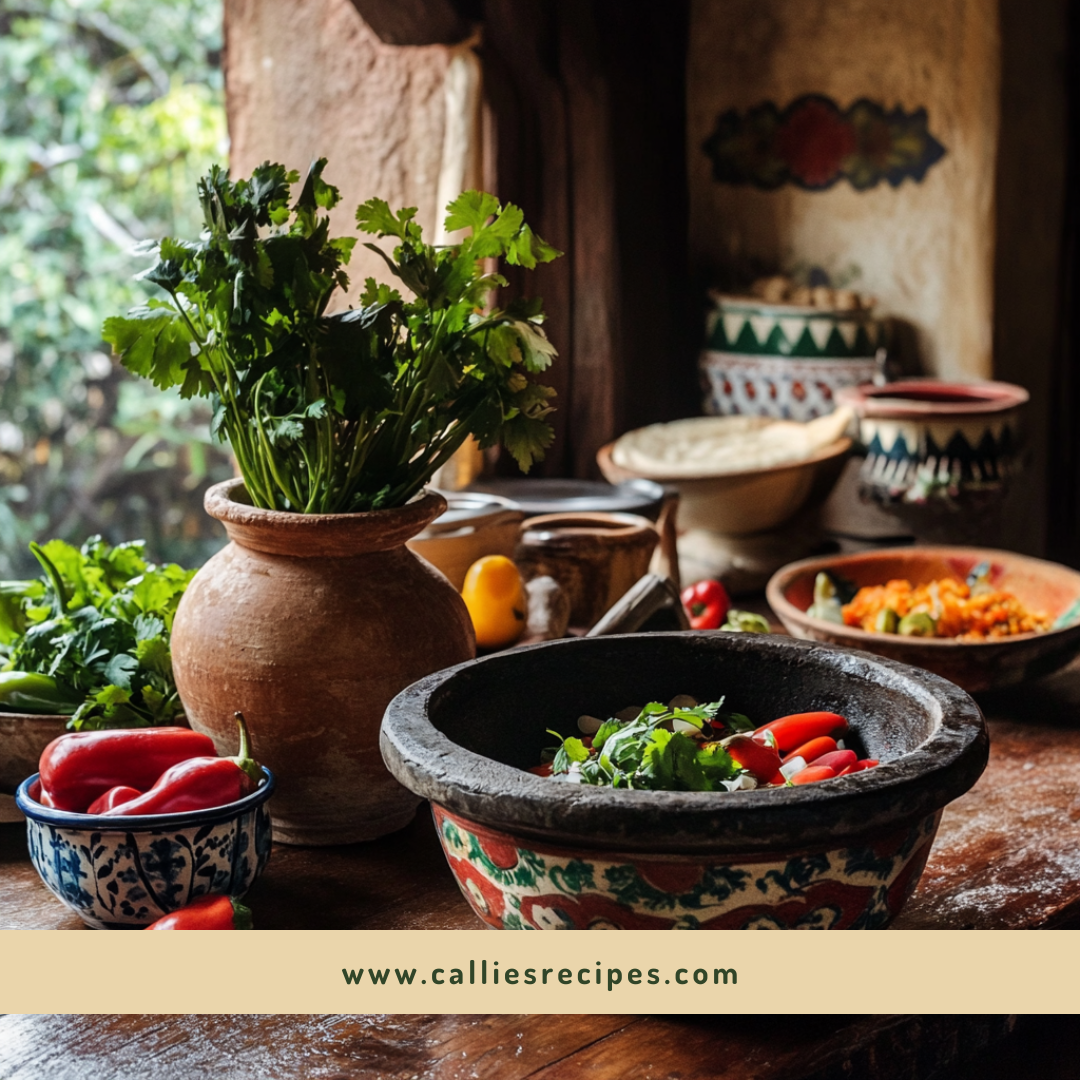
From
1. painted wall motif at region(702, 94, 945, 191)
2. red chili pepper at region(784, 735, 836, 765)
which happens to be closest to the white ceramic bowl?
painted wall motif at region(702, 94, 945, 191)

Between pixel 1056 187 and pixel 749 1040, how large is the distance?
241 centimetres

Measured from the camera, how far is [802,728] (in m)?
1.05

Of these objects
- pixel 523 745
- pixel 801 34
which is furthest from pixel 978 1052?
pixel 801 34

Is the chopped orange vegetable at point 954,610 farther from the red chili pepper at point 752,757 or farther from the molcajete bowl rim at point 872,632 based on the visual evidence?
the red chili pepper at point 752,757

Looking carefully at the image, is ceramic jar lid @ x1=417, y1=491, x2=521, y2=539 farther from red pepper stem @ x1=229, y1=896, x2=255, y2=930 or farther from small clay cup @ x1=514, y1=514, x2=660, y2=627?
red pepper stem @ x1=229, y1=896, x2=255, y2=930

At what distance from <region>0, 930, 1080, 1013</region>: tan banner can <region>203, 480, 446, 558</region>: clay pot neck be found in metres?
0.33

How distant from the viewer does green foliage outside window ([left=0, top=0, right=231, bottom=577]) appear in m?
3.84

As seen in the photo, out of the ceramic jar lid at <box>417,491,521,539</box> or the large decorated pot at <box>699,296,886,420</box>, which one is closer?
the ceramic jar lid at <box>417,491,521,539</box>

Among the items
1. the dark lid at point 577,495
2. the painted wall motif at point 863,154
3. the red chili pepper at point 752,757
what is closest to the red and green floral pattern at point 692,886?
the red chili pepper at point 752,757

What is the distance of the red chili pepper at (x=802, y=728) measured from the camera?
105cm

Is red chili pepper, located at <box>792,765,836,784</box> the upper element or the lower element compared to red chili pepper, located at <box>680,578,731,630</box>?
upper

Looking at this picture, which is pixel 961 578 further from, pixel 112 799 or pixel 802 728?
pixel 112 799

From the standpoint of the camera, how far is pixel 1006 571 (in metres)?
1.80

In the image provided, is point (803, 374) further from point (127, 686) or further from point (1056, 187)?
point (127, 686)
